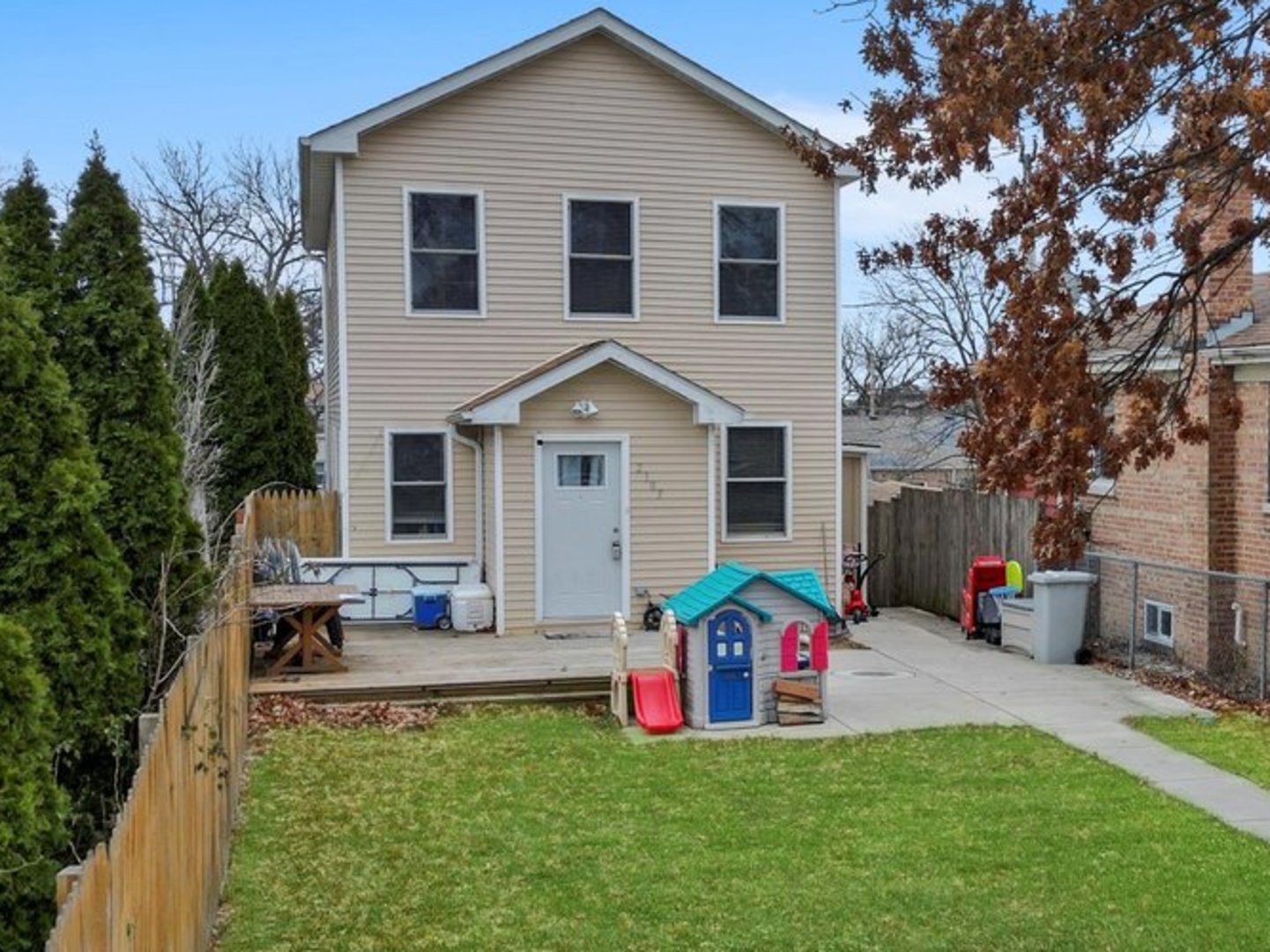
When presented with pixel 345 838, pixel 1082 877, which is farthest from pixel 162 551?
pixel 1082 877

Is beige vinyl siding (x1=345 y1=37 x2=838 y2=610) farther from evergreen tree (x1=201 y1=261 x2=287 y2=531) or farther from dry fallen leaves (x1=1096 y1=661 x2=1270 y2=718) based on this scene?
evergreen tree (x1=201 y1=261 x2=287 y2=531)

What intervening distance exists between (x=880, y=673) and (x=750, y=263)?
19.4 ft

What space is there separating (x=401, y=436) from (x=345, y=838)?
7746 millimetres

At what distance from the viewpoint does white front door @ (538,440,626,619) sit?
1377 centimetres

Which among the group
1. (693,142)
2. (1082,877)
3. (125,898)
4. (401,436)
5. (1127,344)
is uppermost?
(693,142)

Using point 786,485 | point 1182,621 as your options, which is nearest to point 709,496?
point 786,485

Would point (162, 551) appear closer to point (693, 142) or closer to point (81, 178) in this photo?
point (81, 178)

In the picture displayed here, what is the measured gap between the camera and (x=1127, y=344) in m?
12.5

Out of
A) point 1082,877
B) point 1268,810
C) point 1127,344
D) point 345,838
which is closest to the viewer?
point 1082,877

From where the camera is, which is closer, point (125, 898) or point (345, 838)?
point (125, 898)

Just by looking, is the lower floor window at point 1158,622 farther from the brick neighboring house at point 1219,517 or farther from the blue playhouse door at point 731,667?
the blue playhouse door at point 731,667

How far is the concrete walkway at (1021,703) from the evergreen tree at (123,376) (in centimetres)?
584

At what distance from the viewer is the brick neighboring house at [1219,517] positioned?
1181cm

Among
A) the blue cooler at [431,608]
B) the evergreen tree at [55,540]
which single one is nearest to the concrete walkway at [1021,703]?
the blue cooler at [431,608]
